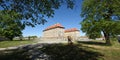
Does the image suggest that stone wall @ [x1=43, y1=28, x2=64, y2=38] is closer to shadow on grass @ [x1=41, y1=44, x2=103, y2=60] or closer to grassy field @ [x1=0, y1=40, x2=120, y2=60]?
grassy field @ [x1=0, y1=40, x2=120, y2=60]

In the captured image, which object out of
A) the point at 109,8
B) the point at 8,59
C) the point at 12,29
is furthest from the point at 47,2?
the point at 12,29

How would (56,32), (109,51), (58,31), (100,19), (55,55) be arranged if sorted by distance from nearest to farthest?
1. (55,55)
2. (109,51)
3. (100,19)
4. (58,31)
5. (56,32)

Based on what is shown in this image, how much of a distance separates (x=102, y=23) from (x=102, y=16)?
3203 mm

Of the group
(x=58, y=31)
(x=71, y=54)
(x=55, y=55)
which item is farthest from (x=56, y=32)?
(x=55, y=55)

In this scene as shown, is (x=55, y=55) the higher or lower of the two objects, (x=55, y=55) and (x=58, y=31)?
the lower

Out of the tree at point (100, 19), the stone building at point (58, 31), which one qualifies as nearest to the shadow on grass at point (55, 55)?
the tree at point (100, 19)

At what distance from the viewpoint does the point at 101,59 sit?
59.1 ft

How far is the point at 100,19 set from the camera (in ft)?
123

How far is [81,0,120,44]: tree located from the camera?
35250mm

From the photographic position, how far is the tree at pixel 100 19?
116 ft

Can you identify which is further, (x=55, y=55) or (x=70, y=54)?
(x=70, y=54)

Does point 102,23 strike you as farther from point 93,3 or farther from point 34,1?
point 34,1

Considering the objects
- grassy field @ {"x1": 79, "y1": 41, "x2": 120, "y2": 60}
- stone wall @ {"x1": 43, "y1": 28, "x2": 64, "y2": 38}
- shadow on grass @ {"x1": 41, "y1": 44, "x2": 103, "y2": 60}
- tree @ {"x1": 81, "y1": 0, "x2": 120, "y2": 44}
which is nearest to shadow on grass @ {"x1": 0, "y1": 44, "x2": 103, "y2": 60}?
shadow on grass @ {"x1": 41, "y1": 44, "x2": 103, "y2": 60}

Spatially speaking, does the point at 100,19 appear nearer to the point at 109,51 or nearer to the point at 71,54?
the point at 109,51
